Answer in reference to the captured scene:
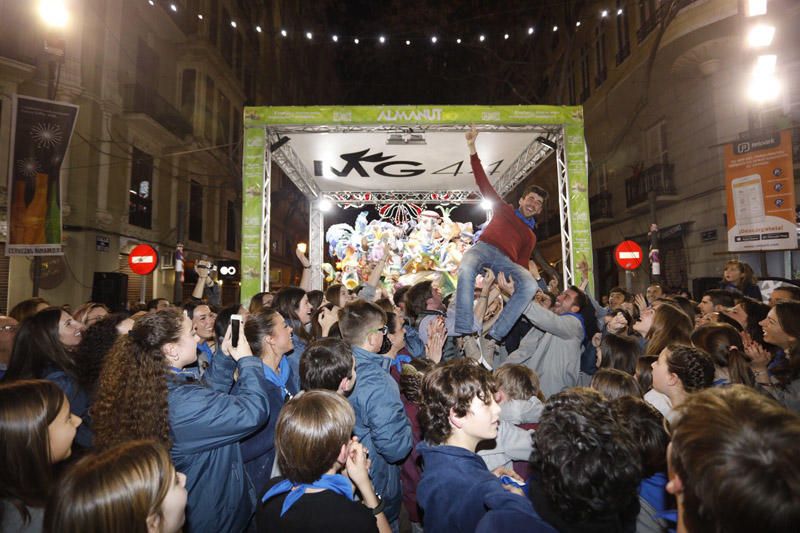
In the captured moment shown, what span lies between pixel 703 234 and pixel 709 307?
419 inches

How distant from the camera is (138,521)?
1366mm

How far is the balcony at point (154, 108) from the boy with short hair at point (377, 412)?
51.3 ft

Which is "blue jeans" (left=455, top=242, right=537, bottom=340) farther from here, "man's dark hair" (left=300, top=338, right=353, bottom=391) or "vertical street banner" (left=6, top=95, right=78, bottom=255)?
"vertical street banner" (left=6, top=95, right=78, bottom=255)

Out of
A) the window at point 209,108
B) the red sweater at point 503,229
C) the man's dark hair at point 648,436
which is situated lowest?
the man's dark hair at point 648,436

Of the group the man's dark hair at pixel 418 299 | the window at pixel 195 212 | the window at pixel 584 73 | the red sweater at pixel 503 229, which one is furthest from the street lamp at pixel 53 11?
the window at pixel 584 73

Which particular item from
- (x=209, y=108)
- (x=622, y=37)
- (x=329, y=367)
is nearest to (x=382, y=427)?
(x=329, y=367)

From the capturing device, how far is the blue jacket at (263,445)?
2656mm

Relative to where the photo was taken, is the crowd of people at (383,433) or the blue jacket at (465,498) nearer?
the crowd of people at (383,433)

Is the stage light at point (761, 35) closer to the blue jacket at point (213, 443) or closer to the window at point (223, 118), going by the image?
the blue jacket at point (213, 443)

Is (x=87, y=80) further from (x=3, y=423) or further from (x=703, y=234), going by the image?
(x=703, y=234)

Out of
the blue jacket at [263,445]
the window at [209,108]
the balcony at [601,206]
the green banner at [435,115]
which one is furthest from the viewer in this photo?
the window at [209,108]

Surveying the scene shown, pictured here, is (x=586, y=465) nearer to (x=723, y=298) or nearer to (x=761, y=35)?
(x=723, y=298)

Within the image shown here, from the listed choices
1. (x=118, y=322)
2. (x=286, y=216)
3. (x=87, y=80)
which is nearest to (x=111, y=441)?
(x=118, y=322)

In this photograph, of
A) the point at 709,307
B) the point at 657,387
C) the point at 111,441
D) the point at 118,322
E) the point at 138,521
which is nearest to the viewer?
the point at 138,521
